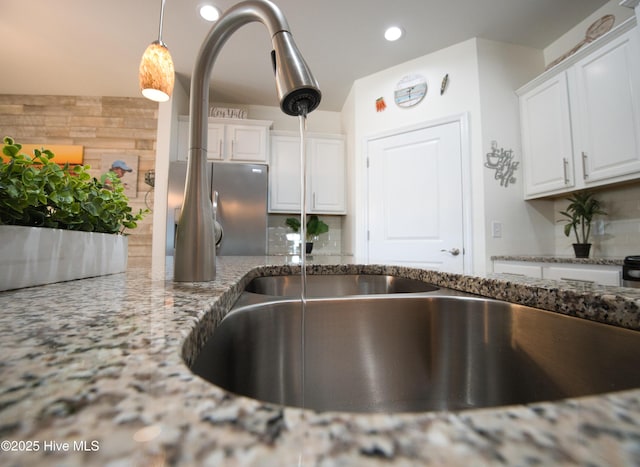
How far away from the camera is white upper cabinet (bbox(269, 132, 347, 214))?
3.04 meters

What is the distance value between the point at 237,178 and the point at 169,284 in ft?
7.85

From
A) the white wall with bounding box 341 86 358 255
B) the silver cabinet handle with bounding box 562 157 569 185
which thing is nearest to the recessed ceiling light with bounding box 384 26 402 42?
the white wall with bounding box 341 86 358 255

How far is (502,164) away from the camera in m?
2.21

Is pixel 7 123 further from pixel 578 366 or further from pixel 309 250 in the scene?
pixel 578 366

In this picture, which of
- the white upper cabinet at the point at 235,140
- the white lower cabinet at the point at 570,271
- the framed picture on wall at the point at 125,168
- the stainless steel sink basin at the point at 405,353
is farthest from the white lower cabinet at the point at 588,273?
the framed picture on wall at the point at 125,168

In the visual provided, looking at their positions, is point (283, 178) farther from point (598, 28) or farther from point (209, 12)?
point (598, 28)

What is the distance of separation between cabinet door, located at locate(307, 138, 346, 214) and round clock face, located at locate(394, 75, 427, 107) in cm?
81

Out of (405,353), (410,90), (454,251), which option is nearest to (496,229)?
(454,251)

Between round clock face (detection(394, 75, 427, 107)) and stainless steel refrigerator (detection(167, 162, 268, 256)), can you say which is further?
stainless steel refrigerator (detection(167, 162, 268, 256))

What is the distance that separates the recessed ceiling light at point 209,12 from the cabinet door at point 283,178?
119 cm

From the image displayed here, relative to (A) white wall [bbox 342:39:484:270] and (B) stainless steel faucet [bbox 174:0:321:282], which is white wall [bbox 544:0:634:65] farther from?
(B) stainless steel faucet [bbox 174:0:321:282]

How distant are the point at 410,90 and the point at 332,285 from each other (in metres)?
2.35

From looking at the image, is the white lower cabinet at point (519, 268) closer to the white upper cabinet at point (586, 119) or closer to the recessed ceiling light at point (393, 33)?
the white upper cabinet at point (586, 119)

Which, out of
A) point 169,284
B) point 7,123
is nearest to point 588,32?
point 169,284
